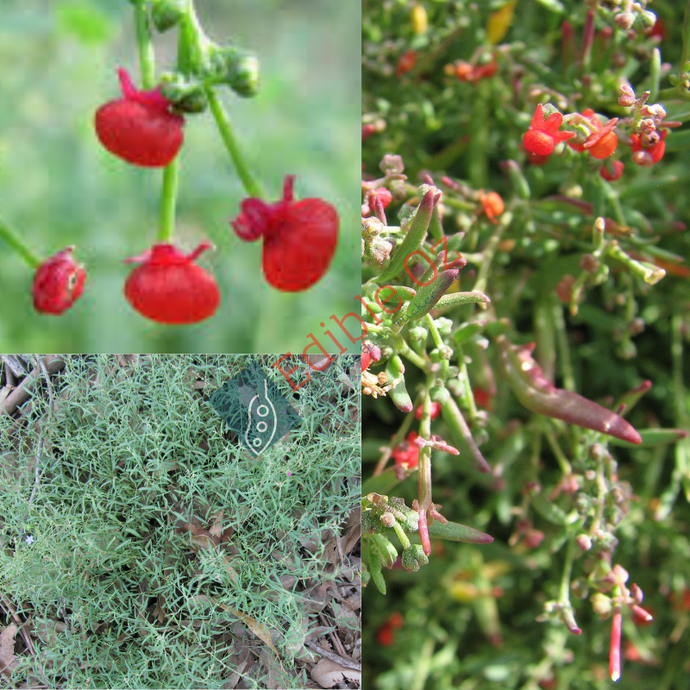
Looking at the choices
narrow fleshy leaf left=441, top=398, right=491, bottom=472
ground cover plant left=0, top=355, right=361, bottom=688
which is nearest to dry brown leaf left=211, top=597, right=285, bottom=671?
ground cover plant left=0, top=355, right=361, bottom=688

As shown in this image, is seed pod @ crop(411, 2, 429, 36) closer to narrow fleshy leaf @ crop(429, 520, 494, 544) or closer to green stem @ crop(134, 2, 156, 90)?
green stem @ crop(134, 2, 156, 90)

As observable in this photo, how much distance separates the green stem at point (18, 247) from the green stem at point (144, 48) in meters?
0.26

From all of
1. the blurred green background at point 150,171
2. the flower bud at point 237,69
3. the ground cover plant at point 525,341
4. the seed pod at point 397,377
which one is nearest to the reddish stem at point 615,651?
the ground cover plant at point 525,341

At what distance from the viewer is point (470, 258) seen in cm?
93

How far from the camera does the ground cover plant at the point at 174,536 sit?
2.78 ft

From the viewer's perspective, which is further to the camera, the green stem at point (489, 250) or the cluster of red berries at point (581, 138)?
the green stem at point (489, 250)

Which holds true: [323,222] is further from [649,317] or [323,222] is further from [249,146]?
[649,317]

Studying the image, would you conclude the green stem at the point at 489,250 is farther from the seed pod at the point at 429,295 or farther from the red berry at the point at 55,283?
the red berry at the point at 55,283

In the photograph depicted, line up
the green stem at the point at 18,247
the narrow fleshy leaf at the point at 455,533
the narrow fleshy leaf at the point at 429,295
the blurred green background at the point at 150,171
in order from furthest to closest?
the blurred green background at the point at 150,171, the green stem at the point at 18,247, the narrow fleshy leaf at the point at 455,533, the narrow fleshy leaf at the point at 429,295

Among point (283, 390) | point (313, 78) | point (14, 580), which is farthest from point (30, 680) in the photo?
point (313, 78)

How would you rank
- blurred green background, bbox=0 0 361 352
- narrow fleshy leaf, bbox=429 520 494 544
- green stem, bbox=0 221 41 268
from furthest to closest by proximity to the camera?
blurred green background, bbox=0 0 361 352, green stem, bbox=0 221 41 268, narrow fleshy leaf, bbox=429 520 494 544

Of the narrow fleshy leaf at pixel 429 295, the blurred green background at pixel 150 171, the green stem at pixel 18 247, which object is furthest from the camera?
the blurred green background at pixel 150 171

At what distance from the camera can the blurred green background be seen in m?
1.00

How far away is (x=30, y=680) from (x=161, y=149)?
24.4 inches
